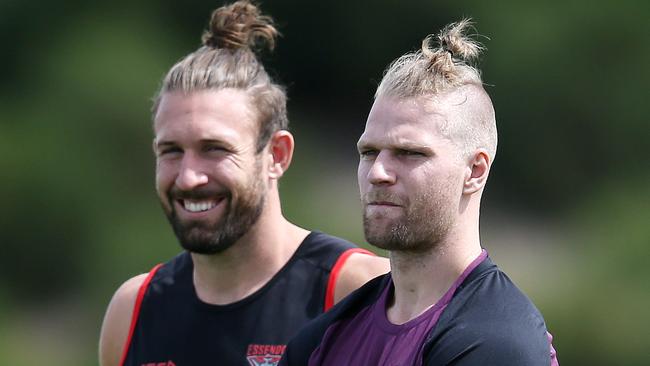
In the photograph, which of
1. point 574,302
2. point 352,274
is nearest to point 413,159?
point 352,274

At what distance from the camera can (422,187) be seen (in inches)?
135

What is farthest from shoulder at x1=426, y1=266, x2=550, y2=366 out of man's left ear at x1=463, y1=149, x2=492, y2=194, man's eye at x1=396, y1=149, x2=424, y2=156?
man's eye at x1=396, y1=149, x2=424, y2=156

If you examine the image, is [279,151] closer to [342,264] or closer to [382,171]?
[342,264]

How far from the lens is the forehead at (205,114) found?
14.8 feet

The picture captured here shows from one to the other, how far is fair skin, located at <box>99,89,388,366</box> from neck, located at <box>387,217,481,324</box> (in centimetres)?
95

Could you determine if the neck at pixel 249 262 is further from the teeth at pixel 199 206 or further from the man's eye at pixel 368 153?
the man's eye at pixel 368 153

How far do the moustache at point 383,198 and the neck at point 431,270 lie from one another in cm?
15

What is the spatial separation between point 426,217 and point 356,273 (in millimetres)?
1095

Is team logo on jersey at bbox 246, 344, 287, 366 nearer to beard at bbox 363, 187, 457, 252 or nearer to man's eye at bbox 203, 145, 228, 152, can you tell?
man's eye at bbox 203, 145, 228, 152

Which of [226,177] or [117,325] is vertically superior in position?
[226,177]

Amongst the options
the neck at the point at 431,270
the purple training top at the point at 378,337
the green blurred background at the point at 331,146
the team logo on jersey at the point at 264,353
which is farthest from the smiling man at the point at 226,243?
the green blurred background at the point at 331,146

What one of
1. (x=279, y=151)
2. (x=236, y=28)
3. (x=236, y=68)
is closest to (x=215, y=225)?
(x=279, y=151)

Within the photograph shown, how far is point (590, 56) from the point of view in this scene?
1386cm

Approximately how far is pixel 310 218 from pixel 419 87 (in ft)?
24.4
